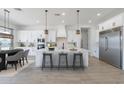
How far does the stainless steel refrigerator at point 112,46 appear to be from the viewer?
715 cm

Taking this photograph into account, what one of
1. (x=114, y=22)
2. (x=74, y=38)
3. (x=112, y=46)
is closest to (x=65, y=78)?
(x=112, y=46)

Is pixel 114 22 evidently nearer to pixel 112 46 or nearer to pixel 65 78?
pixel 112 46

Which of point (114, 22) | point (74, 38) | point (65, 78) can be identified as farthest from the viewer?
point (74, 38)

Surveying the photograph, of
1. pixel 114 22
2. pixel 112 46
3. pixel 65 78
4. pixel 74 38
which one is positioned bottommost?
pixel 65 78

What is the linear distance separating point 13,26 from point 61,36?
13.0 ft

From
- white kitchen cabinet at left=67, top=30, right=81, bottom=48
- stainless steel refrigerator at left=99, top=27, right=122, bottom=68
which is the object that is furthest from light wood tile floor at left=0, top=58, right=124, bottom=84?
white kitchen cabinet at left=67, top=30, right=81, bottom=48

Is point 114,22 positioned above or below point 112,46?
above

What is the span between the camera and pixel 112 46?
26.2 ft

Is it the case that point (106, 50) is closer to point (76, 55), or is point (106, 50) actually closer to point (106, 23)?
point (106, 23)

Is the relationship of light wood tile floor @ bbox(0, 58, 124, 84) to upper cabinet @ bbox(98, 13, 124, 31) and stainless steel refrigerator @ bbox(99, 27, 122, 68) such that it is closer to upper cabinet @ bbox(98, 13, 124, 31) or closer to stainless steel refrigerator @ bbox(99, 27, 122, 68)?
stainless steel refrigerator @ bbox(99, 27, 122, 68)

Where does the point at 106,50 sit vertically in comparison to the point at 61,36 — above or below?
below
